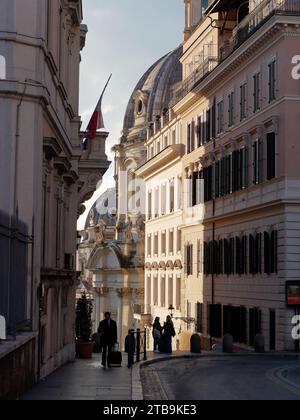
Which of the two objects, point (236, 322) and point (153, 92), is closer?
point (236, 322)

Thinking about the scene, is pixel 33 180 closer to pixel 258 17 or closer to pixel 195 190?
pixel 258 17

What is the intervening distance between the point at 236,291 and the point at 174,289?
16.4 m

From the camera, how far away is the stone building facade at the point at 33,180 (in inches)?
691

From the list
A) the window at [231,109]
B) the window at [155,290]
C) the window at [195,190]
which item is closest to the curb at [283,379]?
the window at [231,109]

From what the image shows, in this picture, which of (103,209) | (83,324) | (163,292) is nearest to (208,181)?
(163,292)

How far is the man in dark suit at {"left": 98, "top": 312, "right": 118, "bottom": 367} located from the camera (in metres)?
27.0

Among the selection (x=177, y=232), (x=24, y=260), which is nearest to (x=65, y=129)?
(x=24, y=260)

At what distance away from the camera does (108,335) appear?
27031mm

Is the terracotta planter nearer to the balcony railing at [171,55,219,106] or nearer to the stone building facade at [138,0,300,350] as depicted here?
the stone building facade at [138,0,300,350]

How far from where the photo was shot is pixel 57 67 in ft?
84.2

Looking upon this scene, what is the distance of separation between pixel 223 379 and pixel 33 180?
7.63m

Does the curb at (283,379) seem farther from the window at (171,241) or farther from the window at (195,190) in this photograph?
the window at (171,241)
